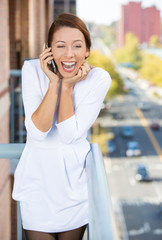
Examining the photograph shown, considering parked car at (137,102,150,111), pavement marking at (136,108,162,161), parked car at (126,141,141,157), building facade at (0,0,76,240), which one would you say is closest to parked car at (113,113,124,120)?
pavement marking at (136,108,162,161)

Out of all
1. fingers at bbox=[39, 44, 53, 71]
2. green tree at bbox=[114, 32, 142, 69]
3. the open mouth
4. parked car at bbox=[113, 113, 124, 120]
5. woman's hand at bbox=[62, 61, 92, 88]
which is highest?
fingers at bbox=[39, 44, 53, 71]

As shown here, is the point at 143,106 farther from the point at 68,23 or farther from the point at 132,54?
the point at 68,23

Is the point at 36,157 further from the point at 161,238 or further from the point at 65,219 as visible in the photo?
the point at 161,238

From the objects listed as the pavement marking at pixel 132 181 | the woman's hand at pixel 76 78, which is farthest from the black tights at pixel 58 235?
the pavement marking at pixel 132 181

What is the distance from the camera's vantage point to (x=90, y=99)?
1.92m

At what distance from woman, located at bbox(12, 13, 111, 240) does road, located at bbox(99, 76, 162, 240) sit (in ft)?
74.2

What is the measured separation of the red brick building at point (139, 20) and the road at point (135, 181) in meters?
43.3

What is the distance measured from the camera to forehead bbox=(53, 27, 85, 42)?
6.17ft

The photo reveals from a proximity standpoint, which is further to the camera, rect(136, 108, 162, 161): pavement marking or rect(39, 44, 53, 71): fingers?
rect(136, 108, 162, 161): pavement marking

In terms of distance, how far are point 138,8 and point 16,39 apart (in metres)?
91.6

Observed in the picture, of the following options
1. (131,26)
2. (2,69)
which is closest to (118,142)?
(2,69)

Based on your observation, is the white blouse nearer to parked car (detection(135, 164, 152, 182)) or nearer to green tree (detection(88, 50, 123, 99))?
parked car (detection(135, 164, 152, 182))

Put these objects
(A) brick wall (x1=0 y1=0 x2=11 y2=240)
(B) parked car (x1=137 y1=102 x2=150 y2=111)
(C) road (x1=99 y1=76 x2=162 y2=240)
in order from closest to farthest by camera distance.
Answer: (A) brick wall (x1=0 y1=0 x2=11 y2=240), (C) road (x1=99 y1=76 x2=162 y2=240), (B) parked car (x1=137 y1=102 x2=150 y2=111)

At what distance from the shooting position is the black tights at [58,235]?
1904 millimetres
